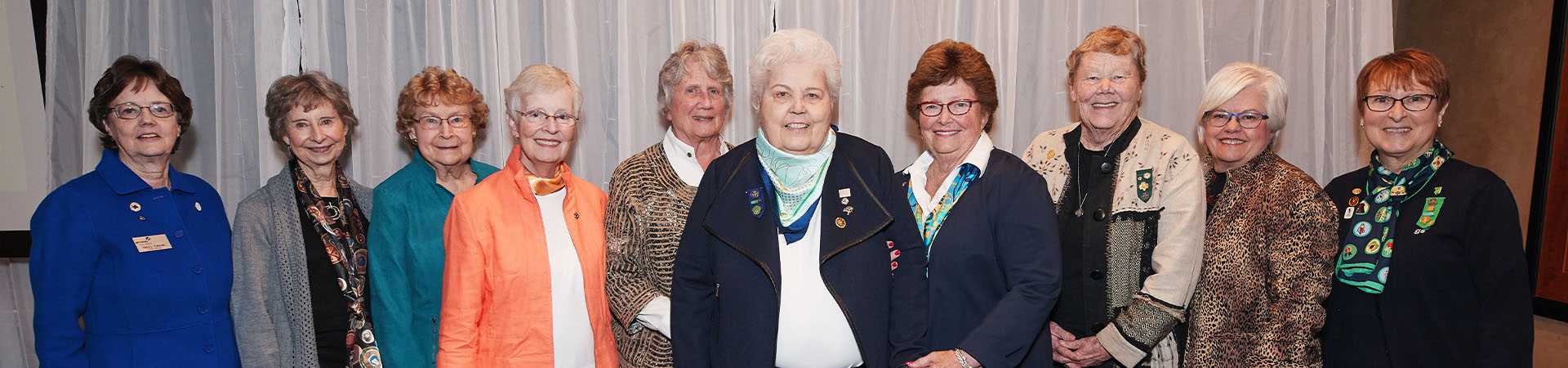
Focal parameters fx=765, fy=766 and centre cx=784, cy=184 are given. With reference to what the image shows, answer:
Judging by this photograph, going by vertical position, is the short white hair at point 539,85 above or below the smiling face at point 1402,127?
above

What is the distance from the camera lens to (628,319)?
222 cm

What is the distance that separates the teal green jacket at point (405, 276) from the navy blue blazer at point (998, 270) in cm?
155

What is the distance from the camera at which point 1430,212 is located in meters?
2.29

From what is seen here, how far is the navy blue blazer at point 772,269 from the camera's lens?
6.22ft

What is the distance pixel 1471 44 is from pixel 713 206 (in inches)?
155

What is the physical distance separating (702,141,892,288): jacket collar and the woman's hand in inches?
13.8

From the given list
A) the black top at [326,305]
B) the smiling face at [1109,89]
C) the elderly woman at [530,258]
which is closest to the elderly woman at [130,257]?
the black top at [326,305]

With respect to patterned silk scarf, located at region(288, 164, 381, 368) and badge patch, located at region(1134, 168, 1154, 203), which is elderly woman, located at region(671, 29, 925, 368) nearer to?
badge patch, located at region(1134, 168, 1154, 203)

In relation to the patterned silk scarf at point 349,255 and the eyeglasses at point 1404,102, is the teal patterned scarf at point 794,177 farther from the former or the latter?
the eyeglasses at point 1404,102

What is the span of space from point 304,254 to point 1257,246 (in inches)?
116

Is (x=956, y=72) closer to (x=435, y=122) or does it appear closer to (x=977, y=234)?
(x=977, y=234)

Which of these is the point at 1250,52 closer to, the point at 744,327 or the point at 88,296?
the point at 744,327

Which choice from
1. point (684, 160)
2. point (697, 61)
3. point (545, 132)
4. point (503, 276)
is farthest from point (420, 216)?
point (697, 61)

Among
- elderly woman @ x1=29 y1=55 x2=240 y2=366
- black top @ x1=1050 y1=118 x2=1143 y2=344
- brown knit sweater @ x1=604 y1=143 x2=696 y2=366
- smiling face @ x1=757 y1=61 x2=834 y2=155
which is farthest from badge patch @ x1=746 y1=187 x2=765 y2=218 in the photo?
elderly woman @ x1=29 y1=55 x2=240 y2=366
